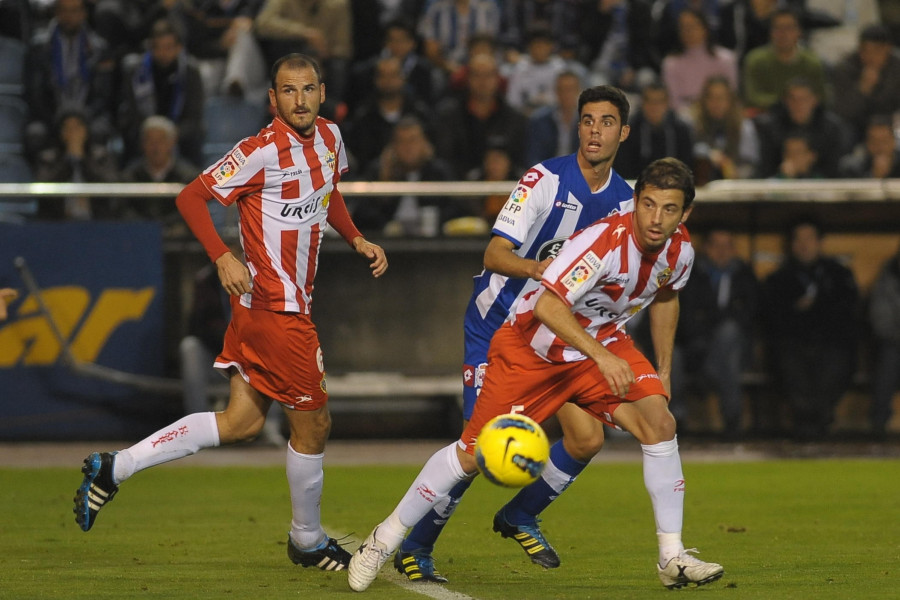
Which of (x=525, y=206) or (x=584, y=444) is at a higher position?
(x=525, y=206)

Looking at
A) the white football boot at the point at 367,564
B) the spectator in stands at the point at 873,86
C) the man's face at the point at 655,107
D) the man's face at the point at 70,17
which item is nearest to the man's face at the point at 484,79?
the man's face at the point at 655,107

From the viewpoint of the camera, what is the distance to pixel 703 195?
13.7 metres

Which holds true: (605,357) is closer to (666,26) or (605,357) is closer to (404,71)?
(404,71)

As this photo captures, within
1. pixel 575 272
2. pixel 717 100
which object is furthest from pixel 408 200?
pixel 575 272

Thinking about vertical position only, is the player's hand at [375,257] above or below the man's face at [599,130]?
below

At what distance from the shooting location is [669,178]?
19.0ft

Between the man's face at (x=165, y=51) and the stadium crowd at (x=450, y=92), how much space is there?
0.6 inches

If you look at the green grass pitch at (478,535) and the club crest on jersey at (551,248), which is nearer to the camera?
the green grass pitch at (478,535)

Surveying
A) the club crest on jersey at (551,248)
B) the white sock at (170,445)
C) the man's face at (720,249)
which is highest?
the club crest on jersey at (551,248)

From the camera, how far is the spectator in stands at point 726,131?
1440 centimetres

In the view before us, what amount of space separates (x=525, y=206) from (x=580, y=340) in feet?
3.50

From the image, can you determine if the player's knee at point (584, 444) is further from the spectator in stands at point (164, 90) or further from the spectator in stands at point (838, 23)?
the spectator in stands at point (838, 23)

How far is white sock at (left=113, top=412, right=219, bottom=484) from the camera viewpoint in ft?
22.0

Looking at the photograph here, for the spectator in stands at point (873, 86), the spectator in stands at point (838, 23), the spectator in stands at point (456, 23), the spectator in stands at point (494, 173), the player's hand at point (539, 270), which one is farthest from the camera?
the spectator in stands at point (838, 23)
